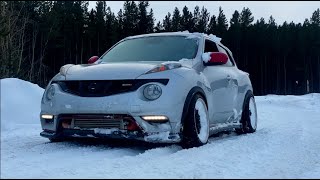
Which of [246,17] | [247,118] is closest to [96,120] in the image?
[247,118]

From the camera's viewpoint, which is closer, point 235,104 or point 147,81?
point 147,81

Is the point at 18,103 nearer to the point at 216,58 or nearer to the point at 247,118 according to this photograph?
the point at 216,58

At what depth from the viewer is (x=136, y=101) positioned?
4754 millimetres

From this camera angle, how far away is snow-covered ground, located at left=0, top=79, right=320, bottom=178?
12.1ft

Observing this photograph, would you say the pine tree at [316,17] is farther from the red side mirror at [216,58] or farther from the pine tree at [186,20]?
the red side mirror at [216,58]

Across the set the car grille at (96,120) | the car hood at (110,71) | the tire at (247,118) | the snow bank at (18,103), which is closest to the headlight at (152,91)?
the car hood at (110,71)

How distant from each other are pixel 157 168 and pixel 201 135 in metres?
1.68

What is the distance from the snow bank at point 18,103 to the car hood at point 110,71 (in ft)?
4.03

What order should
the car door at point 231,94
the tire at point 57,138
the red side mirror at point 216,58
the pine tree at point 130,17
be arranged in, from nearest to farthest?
1. the tire at point 57,138
2. the red side mirror at point 216,58
3. the car door at point 231,94
4. the pine tree at point 130,17

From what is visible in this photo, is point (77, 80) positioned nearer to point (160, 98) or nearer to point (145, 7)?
point (160, 98)

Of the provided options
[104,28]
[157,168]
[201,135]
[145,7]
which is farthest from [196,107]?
[145,7]

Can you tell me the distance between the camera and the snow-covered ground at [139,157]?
3682 mm

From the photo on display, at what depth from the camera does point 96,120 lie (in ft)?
16.0

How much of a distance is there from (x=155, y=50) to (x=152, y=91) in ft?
4.81
